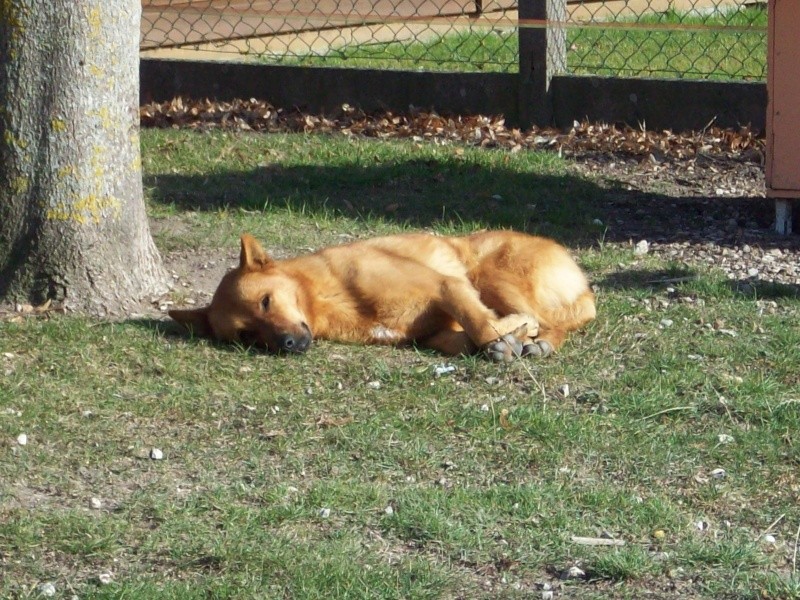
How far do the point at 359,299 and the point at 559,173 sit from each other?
3236 mm

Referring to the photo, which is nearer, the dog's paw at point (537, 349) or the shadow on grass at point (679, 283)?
the dog's paw at point (537, 349)

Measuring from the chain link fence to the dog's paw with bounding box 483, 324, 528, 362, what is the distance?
545 cm

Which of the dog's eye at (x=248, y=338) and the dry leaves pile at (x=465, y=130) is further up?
the dry leaves pile at (x=465, y=130)

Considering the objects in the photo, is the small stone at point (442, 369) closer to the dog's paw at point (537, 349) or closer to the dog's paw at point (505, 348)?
the dog's paw at point (505, 348)

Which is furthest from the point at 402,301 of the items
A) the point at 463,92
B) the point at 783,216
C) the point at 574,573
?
the point at 463,92

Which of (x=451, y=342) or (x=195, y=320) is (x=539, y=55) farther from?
(x=195, y=320)

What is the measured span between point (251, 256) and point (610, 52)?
233 inches

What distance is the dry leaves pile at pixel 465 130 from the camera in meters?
9.17

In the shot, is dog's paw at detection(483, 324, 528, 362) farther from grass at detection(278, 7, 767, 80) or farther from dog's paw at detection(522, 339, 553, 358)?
grass at detection(278, 7, 767, 80)

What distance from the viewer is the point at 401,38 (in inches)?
483

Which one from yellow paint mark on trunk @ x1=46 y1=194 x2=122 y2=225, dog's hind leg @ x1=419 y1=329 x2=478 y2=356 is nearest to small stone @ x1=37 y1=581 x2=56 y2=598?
dog's hind leg @ x1=419 y1=329 x2=478 y2=356

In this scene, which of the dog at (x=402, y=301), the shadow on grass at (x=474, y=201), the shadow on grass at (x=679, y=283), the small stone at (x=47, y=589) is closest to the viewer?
the small stone at (x=47, y=589)

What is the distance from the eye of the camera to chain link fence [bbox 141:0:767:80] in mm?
11031

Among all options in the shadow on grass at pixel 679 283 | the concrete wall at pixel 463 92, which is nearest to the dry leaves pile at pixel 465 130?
the concrete wall at pixel 463 92
